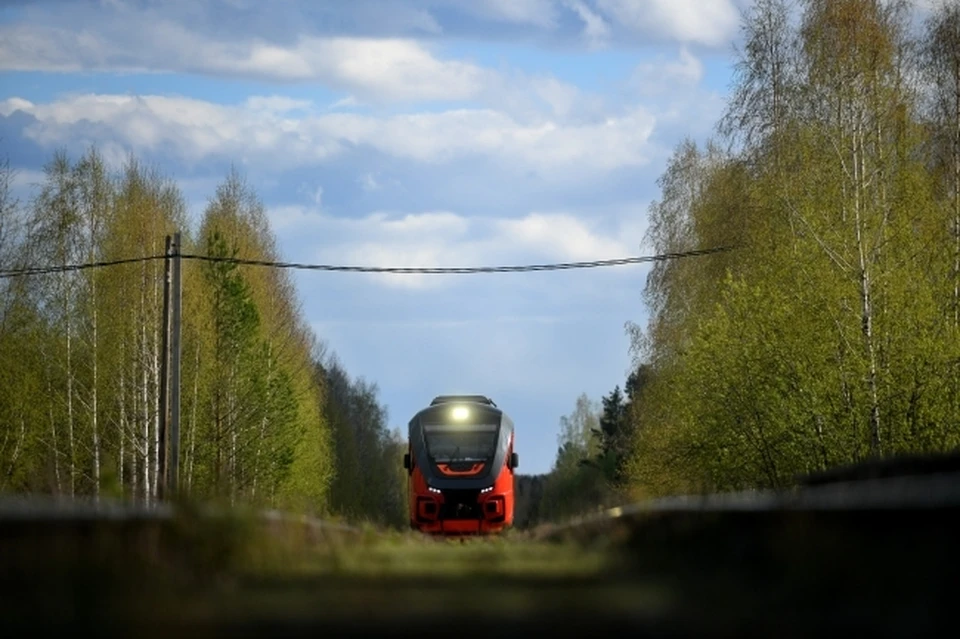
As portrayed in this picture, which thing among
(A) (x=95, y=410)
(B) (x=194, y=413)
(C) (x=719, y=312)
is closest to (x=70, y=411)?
(A) (x=95, y=410)

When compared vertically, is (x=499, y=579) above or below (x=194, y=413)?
below

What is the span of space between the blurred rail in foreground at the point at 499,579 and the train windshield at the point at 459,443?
25.9m

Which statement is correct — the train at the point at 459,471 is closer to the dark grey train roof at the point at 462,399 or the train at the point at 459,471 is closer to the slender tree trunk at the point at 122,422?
the dark grey train roof at the point at 462,399

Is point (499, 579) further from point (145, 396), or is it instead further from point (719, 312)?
point (145, 396)

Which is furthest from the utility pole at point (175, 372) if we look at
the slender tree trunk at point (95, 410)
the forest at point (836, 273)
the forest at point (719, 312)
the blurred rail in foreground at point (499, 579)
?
the blurred rail in foreground at point (499, 579)

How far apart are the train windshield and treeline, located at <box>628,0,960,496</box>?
4.20m

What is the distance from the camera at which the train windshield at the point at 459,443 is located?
3528 centimetres

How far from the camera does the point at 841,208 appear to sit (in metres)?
32.6

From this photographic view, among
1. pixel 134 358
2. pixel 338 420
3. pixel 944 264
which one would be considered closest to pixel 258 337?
pixel 134 358

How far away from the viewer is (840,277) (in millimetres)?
31500

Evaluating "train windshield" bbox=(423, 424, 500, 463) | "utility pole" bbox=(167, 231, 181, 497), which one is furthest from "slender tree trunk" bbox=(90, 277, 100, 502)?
"train windshield" bbox=(423, 424, 500, 463)

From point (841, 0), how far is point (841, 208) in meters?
7.36

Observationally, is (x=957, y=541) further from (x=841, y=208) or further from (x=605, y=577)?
(x=841, y=208)

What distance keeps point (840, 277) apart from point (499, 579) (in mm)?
26690
